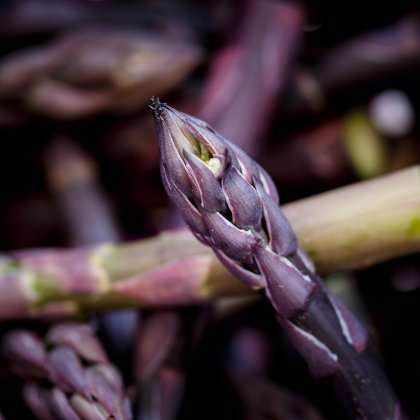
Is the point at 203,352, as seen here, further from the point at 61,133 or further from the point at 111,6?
the point at 111,6

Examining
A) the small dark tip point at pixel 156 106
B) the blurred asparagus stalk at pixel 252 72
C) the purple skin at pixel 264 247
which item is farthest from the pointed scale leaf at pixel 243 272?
the blurred asparagus stalk at pixel 252 72

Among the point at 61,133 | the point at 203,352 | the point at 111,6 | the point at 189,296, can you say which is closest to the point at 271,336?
the point at 203,352

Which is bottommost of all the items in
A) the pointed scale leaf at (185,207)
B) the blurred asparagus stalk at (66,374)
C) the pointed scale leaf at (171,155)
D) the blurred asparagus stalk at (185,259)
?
the blurred asparagus stalk at (66,374)

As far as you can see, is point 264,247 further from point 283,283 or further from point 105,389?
point 105,389

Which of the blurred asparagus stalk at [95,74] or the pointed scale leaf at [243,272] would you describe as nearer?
the pointed scale leaf at [243,272]

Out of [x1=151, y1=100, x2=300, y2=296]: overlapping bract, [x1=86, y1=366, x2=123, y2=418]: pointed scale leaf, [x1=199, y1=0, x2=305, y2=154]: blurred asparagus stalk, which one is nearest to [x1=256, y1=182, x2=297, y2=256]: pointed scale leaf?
[x1=151, y1=100, x2=300, y2=296]: overlapping bract

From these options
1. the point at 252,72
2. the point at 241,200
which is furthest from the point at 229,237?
the point at 252,72

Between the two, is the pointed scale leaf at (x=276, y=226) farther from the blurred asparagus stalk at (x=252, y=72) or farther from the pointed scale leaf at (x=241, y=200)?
A: the blurred asparagus stalk at (x=252, y=72)
